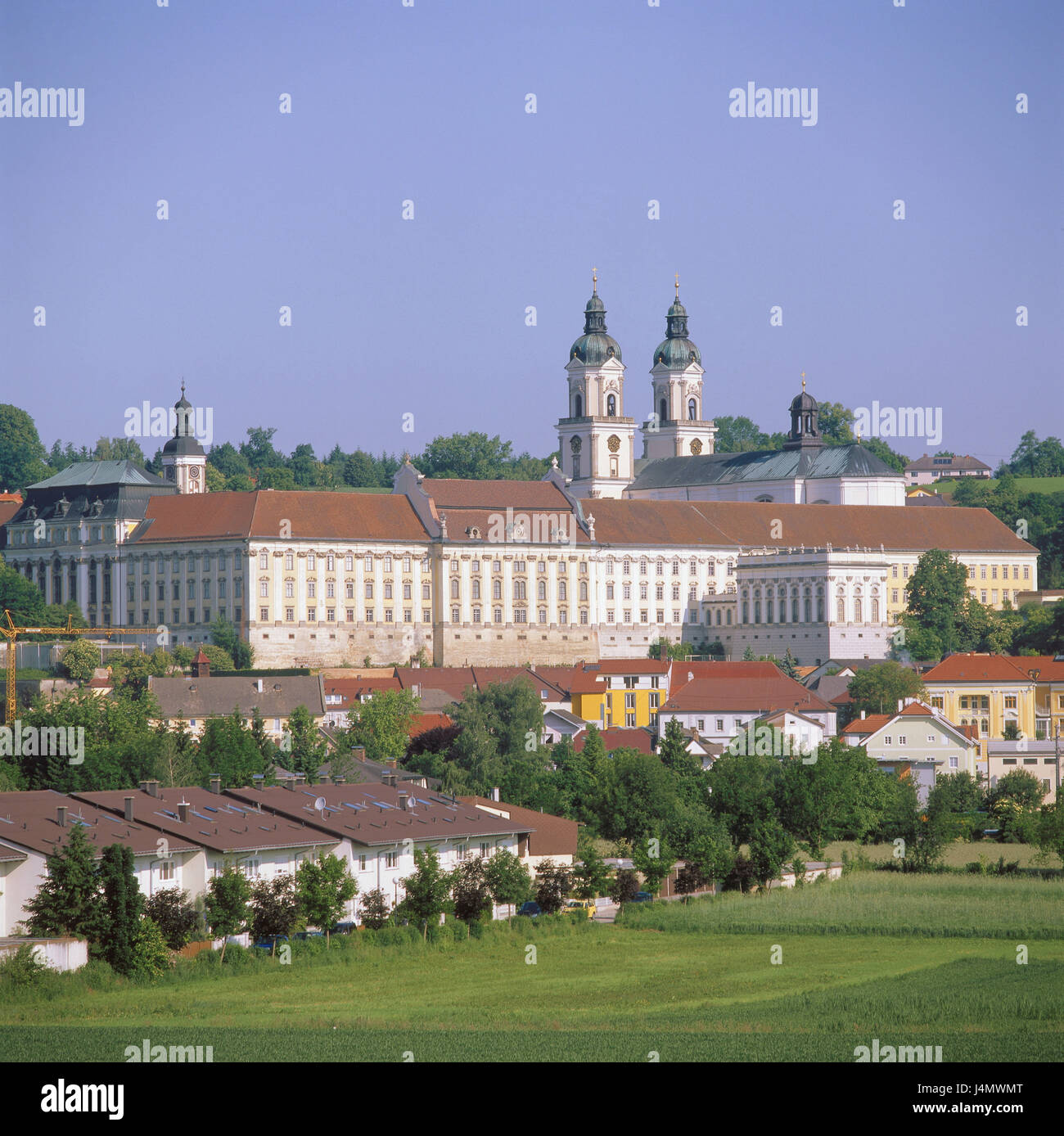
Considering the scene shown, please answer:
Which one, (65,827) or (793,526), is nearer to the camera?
(65,827)

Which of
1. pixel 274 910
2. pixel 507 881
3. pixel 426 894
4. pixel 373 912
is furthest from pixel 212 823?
pixel 507 881

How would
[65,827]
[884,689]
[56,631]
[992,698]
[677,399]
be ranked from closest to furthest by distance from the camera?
[65,827] → [884,689] → [992,698] → [56,631] → [677,399]

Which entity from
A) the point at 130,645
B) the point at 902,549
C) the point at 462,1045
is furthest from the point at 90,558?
the point at 462,1045

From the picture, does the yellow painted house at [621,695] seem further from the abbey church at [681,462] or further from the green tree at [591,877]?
the abbey church at [681,462]

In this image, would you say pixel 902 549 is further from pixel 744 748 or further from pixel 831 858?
pixel 831 858

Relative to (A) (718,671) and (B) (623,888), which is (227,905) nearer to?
(B) (623,888)
